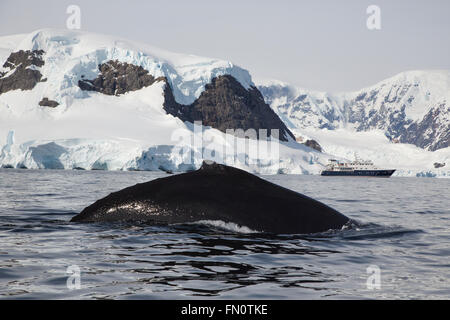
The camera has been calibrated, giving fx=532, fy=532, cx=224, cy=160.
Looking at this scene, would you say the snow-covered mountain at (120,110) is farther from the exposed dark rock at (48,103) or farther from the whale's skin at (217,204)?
the whale's skin at (217,204)

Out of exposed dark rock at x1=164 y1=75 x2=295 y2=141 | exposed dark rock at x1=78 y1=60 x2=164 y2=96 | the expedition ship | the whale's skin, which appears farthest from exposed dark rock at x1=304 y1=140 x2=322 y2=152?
the whale's skin

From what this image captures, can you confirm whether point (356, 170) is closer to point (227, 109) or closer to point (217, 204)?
point (227, 109)

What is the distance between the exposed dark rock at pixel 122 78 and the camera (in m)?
163

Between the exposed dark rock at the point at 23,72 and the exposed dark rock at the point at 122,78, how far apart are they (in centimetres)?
1879

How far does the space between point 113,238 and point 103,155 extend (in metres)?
82.8

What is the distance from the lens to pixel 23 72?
15762 cm

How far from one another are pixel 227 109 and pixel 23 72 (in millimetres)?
65481

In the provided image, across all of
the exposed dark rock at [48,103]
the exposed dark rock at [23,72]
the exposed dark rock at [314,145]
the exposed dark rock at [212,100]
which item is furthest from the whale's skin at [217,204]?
the exposed dark rock at [314,145]

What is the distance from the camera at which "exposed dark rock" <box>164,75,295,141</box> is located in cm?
17388

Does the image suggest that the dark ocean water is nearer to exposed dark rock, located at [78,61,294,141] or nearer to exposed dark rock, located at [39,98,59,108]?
exposed dark rock, located at [39,98,59,108]

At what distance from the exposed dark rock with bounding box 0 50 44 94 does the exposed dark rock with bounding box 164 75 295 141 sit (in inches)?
1735
